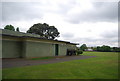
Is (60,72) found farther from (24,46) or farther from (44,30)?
(44,30)

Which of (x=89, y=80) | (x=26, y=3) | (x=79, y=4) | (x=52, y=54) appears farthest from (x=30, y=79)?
(x=52, y=54)

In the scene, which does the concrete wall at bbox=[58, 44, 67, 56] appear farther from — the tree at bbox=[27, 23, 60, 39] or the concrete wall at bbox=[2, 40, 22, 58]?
the tree at bbox=[27, 23, 60, 39]

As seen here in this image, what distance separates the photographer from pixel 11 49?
12.6m

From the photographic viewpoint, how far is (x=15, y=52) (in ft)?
42.6

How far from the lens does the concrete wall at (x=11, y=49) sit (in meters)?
11.9

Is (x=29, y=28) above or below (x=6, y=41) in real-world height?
above

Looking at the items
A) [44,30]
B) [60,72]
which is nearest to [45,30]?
[44,30]

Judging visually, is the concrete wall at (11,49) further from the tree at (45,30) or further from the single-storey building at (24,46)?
the tree at (45,30)

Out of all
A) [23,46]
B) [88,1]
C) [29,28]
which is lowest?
[23,46]

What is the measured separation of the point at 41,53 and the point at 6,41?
512cm

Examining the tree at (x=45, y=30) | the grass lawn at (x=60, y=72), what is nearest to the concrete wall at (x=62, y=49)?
the grass lawn at (x=60, y=72)

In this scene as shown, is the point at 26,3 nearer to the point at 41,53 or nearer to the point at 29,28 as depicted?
the point at 41,53

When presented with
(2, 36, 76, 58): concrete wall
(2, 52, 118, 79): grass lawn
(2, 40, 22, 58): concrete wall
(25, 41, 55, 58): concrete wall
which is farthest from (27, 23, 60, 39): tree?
(2, 52, 118, 79): grass lawn

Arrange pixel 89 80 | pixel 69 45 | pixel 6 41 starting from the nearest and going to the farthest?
pixel 89 80 < pixel 6 41 < pixel 69 45
